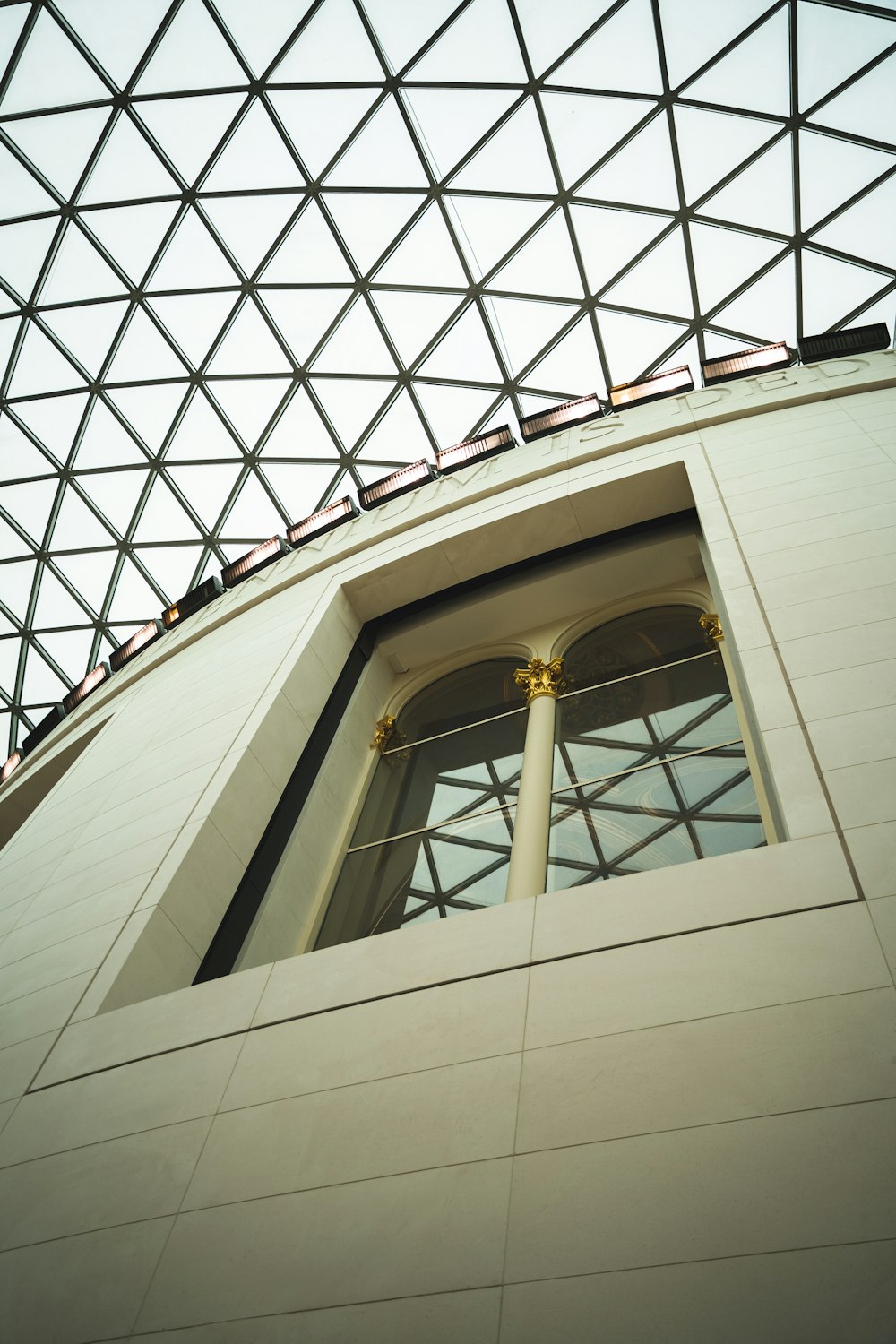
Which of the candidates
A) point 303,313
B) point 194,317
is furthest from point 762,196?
point 194,317

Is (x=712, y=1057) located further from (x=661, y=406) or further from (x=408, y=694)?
(x=661, y=406)

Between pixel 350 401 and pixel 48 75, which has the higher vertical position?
pixel 350 401

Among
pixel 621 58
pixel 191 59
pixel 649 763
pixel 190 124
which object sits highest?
pixel 621 58

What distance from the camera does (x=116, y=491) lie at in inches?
958

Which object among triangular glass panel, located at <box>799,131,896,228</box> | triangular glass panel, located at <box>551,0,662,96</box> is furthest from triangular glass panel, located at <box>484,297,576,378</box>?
triangular glass panel, located at <box>799,131,896,228</box>

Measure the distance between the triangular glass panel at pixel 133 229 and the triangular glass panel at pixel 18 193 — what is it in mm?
914

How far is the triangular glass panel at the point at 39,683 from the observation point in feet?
90.3

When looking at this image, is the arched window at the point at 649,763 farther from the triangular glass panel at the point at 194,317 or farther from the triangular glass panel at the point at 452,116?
the triangular glass panel at the point at 194,317

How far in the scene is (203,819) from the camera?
1009 cm

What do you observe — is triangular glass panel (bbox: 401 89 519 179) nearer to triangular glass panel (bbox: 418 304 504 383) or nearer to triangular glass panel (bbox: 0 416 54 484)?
triangular glass panel (bbox: 418 304 504 383)

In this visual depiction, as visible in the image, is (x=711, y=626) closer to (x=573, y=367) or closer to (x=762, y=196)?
(x=573, y=367)

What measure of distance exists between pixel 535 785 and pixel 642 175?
14.5 meters

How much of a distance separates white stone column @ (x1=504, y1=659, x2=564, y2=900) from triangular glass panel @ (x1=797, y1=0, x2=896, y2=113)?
12.5 m

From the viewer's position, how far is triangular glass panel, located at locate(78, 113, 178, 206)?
1952 centimetres
